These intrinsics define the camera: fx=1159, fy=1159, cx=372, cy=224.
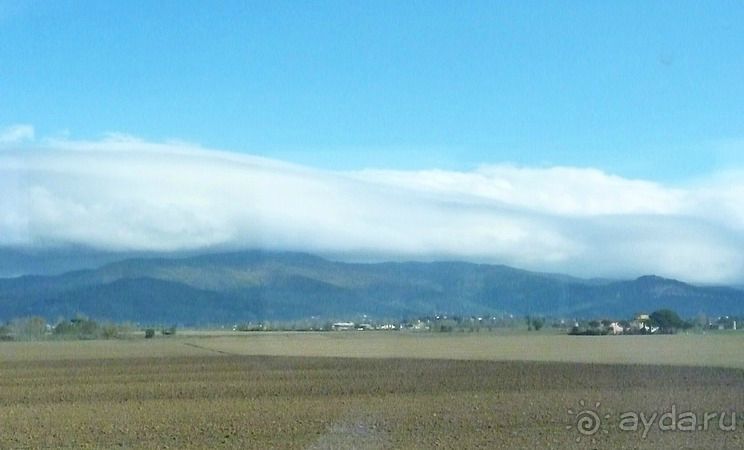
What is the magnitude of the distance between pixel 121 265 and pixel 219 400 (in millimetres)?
125378

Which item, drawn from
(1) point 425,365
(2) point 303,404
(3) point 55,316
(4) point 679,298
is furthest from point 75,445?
(3) point 55,316

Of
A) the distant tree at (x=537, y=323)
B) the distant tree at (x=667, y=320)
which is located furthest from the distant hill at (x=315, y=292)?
the distant tree at (x=537, y=323)

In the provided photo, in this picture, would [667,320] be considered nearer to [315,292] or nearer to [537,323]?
[537,323]

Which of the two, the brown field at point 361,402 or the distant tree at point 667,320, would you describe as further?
the distant tree at point 667,320

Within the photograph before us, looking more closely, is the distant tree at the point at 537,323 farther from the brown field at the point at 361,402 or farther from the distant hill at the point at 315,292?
the brown field at the point at 361,402

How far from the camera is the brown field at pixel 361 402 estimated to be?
2398 cm

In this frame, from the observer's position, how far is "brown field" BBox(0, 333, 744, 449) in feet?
78.7

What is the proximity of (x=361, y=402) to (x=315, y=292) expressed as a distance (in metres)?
114

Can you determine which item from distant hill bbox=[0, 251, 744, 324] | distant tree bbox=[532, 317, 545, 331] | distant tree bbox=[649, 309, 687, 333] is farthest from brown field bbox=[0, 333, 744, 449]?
distant tree bbox=[532, 317, 545, 331]

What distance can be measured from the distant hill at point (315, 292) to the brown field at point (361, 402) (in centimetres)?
4959

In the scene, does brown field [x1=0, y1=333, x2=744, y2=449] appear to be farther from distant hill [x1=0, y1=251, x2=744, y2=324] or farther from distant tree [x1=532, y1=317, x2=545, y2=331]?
distant tree [x1=532, y1=317, x2=545, y2=331]

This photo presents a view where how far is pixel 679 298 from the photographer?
120 meters

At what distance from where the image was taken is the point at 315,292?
147750 millimetres

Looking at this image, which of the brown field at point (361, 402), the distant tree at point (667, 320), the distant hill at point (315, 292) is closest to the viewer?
the brown field at point (361, 402)
